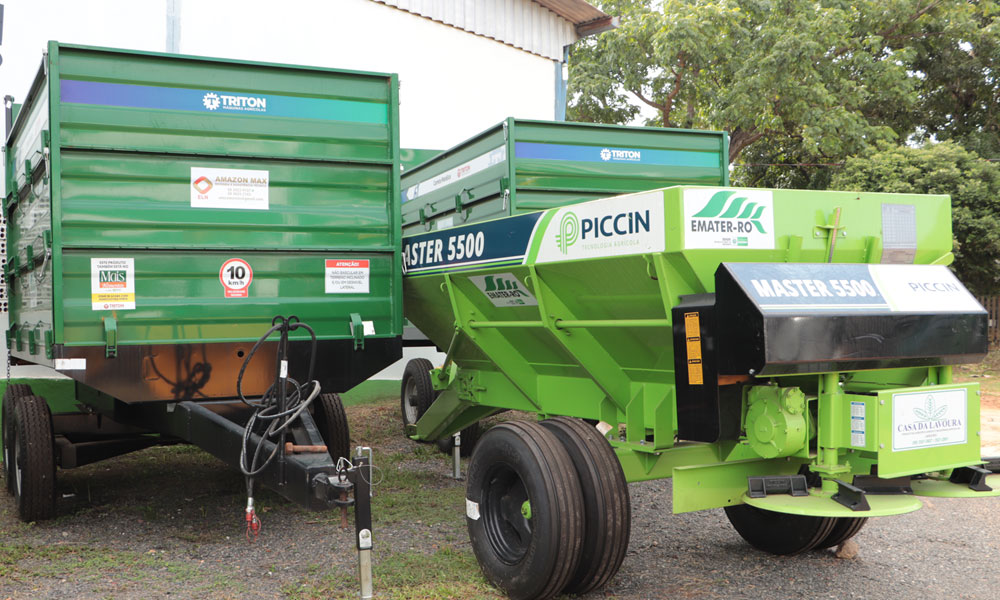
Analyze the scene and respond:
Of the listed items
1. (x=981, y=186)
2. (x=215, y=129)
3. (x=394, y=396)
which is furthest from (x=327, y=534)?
(x=981, y=186)

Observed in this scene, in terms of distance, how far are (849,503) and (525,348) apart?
7.79 feet

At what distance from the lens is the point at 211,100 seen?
5180 mm

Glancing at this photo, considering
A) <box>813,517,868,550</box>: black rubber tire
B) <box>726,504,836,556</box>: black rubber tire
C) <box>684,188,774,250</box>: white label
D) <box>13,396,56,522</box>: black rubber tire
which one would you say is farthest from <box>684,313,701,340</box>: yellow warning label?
<box>13,396,56,522</box>: black rubber tire

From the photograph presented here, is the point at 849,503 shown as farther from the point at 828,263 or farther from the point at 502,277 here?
the point at 502,277

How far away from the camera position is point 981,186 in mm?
15383

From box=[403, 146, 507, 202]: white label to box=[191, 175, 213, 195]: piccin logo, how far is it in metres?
2.38

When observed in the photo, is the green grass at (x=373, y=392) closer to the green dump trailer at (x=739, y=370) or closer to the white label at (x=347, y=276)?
the white label at (x=347, y=276)

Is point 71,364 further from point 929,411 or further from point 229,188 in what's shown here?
point 929,411

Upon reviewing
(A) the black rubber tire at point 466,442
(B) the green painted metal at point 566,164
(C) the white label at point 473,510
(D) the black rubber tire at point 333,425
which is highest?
(B) the green painted metal at point 566,164

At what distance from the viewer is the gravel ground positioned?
14.7 feet

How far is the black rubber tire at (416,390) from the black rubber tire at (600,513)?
15.8 feet

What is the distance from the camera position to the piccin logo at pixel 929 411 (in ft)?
12.5

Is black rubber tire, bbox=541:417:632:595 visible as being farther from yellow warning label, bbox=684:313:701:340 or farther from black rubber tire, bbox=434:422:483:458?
black rubber tire, bbox=434:422:483:458

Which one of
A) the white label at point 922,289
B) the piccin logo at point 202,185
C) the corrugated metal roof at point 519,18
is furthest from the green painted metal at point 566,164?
the corrugated metal roof at point 519,18
